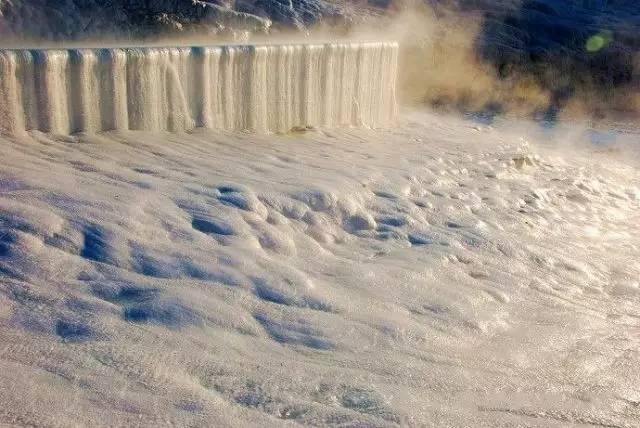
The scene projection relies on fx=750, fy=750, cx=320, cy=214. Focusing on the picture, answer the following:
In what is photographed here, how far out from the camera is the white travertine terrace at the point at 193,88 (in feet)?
13.9

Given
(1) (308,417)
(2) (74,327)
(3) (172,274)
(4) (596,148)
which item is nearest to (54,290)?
(2) (74,327)

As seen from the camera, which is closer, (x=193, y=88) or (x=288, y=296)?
(x=288, y=296)

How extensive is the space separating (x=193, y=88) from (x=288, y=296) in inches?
108

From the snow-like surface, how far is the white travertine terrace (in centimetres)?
21

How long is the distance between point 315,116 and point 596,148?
4.08 metres

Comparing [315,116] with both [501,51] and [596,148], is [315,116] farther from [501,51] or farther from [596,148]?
[501,51]

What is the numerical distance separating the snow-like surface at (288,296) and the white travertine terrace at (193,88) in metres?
0.21

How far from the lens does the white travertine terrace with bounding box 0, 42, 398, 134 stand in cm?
423

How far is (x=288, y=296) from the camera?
2.87 meters

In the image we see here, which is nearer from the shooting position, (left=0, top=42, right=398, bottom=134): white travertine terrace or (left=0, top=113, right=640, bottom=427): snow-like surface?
(left=0, top=113, right=640, bottom=427): snow-like surface

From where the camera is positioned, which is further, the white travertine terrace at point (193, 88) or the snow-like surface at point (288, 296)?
the white travertine terrace at point (193, 88)

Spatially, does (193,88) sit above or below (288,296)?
above

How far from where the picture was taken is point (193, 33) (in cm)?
1007

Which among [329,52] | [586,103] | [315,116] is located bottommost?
[586,103]
